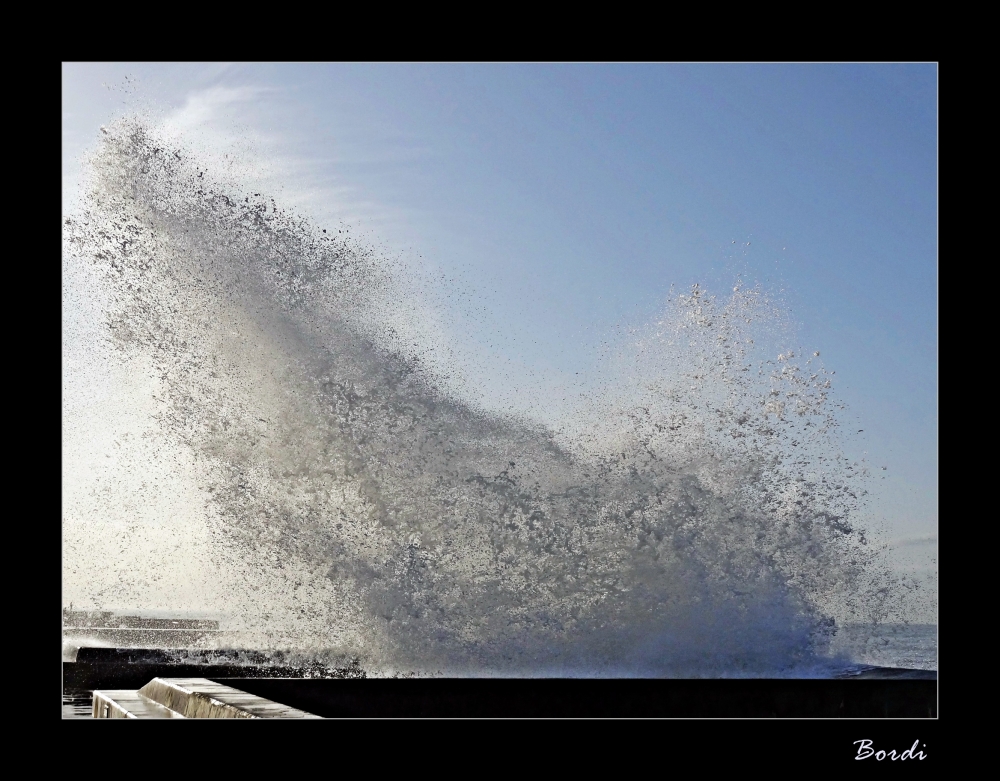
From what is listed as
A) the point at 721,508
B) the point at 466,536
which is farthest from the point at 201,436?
the point at 721,508
